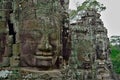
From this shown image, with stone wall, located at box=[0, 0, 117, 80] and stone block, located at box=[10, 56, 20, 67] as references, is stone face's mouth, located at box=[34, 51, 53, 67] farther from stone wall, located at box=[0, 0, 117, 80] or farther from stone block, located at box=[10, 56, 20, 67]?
stone block, located at box=[10, 56, 20, 67]

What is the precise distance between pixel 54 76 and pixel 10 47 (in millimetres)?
1098

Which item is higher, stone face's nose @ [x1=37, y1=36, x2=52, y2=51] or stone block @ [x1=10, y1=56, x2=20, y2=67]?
stone face's nose @ [x1=37, y1=36, x2=52, y2=51]

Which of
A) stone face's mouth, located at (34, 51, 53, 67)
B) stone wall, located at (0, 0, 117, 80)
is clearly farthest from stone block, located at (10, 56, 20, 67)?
stone face's mouth, located at (34, 51, 53, 67)

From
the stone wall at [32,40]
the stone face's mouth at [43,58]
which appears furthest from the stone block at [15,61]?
the stone face's mouth at [43,58]

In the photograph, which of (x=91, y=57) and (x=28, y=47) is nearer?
(x=28, y=47)

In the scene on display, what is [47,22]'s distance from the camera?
26.1ft

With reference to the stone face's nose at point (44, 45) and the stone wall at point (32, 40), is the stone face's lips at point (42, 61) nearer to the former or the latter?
the stone wall at point (32, 40)

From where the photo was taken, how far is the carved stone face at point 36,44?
7797 millimetres

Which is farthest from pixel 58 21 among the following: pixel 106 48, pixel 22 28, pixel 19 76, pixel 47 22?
pixel 106 48

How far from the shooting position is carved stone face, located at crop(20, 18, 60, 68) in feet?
25.6

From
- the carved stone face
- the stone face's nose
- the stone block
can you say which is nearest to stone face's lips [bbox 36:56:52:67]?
the carved stone face

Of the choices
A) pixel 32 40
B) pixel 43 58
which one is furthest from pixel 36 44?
pixel 43 58

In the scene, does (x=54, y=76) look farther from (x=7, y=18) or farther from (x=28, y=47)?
(x=7, y=18)

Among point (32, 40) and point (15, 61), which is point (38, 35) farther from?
point (15, 61)
